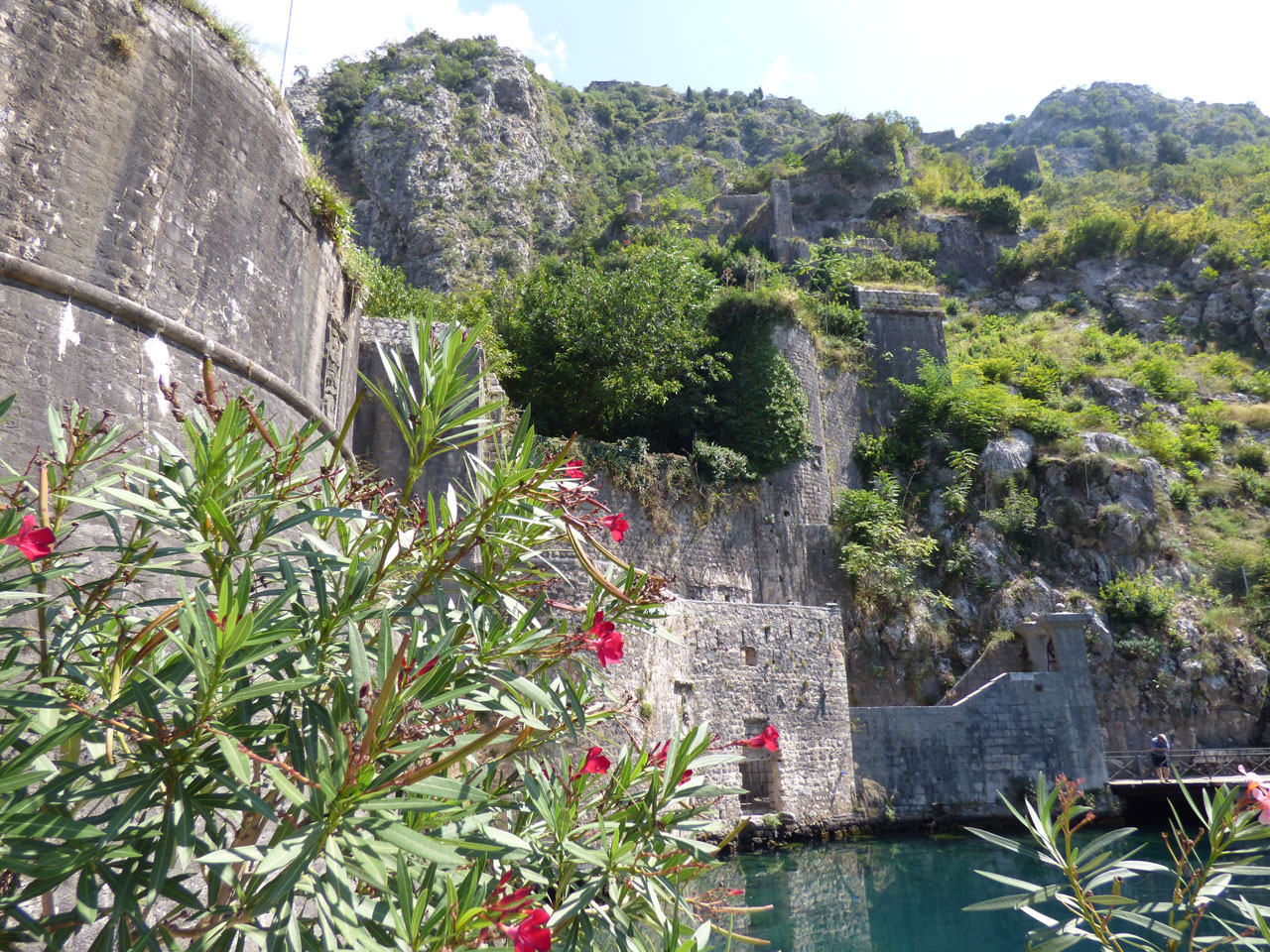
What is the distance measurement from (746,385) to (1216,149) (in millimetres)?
67061

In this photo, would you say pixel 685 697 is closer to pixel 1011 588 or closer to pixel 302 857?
pixel 1011 588

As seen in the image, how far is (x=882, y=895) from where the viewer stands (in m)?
9.62

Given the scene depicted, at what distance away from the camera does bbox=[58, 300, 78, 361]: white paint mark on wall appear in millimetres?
3873

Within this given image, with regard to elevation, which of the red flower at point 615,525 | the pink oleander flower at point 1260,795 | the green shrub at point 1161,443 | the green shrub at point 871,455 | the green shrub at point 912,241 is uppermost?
the green shrub at point 912,241

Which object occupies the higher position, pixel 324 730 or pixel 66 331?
pixel 66 331

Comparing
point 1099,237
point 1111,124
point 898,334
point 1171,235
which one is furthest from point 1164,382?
point 1111,124

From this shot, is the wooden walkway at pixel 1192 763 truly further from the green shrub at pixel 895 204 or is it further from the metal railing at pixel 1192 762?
the green shrub at pixel 895 204

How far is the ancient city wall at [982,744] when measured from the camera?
41.7 ft

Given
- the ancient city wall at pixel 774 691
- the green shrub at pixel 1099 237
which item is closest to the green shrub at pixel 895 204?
the green shrub at pixel 1099 237

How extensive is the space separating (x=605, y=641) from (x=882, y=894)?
9399 millimetres

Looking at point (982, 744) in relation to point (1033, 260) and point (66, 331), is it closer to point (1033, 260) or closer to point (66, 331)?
point (66, 331)

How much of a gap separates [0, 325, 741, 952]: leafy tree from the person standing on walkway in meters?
14.7

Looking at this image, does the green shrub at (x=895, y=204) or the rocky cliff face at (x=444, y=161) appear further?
the rocky cliff face at (x=444, y=161)

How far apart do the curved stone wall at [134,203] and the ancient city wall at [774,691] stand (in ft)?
24.2
